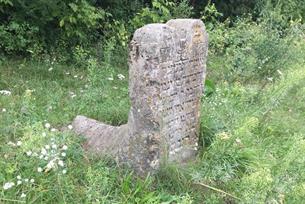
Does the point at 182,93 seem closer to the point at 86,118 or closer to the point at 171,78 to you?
the point at 171,78

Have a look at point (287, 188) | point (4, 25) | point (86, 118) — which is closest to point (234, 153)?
point (287, 188)

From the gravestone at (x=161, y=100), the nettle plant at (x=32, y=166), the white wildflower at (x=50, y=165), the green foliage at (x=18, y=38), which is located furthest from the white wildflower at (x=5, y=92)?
the white wildflower at (x=50, y=165)

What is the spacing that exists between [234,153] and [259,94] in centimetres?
168

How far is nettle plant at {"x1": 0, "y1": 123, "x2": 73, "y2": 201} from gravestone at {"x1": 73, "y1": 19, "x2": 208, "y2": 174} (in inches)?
23.0

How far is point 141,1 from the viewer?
871 cm

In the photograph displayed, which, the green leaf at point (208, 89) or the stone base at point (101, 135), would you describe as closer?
the stone base at point (101, 135)

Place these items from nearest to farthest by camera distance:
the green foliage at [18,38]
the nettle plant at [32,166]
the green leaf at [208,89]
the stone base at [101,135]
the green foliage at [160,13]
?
the nettle plant at [32,166] → the stone base at [101,135] → the green leaf at [208,89] → the green foliage at [18,38] → the green foliage at [160,13]

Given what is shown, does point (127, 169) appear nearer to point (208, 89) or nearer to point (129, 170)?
point (129, 170)

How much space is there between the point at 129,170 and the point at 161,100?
600 millimetres

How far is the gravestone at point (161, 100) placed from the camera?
4027 millimetres

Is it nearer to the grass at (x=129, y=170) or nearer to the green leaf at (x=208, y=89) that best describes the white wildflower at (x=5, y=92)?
the grass at (x=129, y=170)

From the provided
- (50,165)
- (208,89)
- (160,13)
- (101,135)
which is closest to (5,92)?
(101,135)

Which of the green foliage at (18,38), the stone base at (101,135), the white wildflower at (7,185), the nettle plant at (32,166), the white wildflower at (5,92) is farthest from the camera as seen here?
the green foliage at (18,38)

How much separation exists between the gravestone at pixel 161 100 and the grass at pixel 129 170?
0.16 meters
